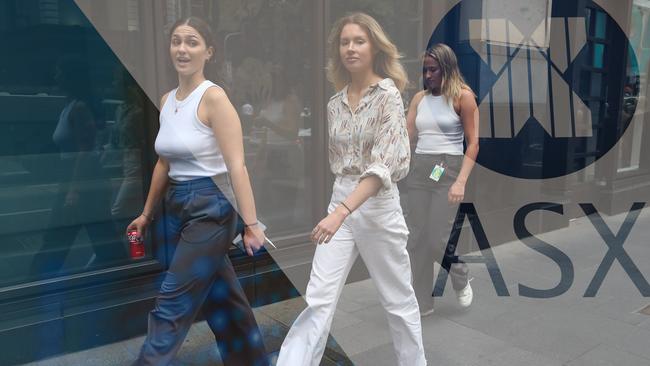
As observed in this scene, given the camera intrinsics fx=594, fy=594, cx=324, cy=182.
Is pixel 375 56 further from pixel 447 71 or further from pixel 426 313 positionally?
pixel 426 313

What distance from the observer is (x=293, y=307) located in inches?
173

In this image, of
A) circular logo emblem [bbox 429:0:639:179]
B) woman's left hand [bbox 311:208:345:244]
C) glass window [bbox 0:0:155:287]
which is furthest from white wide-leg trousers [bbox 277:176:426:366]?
circular logo emblem [bbox 429:0:639:179]

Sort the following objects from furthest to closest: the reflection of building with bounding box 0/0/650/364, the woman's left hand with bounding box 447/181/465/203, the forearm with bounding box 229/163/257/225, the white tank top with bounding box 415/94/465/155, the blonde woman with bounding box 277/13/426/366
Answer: the white tank top with bounding box 415/94/465/155 < the woman's left hand with bounding box 447/181/465/203 < the reflection of building with bounding box 0/0/650/364 < the blonde woman with bounding box 277/13/426/366 < the forearm with bounding box 229/163/257/225

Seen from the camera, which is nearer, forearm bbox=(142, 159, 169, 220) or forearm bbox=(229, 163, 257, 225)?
forearm bbox=(229, 163, 257, 225)

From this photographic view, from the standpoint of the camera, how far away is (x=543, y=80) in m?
6.88

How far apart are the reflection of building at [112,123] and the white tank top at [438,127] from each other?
102cm

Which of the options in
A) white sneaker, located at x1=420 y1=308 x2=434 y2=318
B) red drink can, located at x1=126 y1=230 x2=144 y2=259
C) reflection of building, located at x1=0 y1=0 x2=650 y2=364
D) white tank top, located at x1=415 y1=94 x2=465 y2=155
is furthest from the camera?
white sneaker, located at x1=420 y1=308 x2=434 y2=318

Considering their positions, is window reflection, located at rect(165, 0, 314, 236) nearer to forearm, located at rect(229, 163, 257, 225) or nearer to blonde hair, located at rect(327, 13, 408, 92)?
blonde hair, located at rect(327, 13, 408, 92)

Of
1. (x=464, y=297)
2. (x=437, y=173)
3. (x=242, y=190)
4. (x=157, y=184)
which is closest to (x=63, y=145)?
(x=157, y=184)

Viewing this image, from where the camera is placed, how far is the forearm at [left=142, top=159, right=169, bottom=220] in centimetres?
291

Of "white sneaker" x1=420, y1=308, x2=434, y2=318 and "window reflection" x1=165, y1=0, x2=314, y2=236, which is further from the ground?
Answer: "window reflection" x1=165, y1=0, x2=314, y2=236

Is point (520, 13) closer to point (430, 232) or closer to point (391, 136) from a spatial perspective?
point (430, 232)

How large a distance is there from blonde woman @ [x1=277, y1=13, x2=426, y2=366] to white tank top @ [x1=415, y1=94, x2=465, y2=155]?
117 cm

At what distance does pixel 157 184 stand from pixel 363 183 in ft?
3.44
